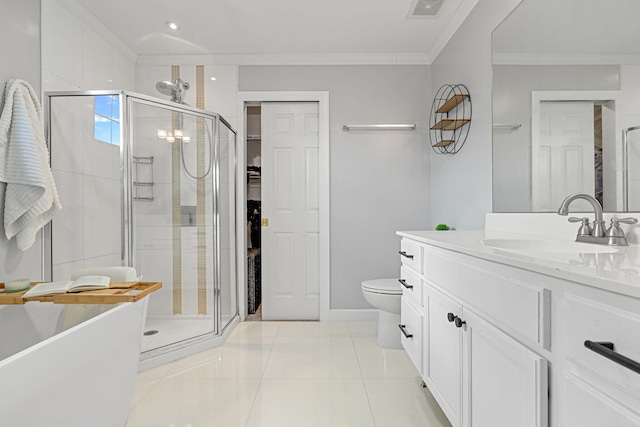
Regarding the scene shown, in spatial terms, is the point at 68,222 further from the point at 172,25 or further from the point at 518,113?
the point at 518,113

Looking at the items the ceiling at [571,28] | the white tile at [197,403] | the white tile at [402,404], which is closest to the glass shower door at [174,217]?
the white tile at [197,403]

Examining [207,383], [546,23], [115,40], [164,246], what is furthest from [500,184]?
[115,40]

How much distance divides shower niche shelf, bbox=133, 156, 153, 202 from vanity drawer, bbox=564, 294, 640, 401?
2293 mm

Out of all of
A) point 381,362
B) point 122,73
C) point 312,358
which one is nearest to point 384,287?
point 381,362

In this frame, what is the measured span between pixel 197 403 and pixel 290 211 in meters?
1.76

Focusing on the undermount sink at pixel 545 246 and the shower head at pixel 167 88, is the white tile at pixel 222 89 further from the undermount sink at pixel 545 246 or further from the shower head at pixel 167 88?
the undermount sink at pixel 545 246

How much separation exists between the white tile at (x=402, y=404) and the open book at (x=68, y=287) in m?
1.38

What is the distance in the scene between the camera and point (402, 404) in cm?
172

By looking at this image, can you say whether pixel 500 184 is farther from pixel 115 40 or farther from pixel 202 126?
pixel 115 40

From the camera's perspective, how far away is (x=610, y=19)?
1.16m

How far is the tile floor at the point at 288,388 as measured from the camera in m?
1.61

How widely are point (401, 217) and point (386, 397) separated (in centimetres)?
164

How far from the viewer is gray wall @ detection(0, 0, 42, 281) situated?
1.74 m

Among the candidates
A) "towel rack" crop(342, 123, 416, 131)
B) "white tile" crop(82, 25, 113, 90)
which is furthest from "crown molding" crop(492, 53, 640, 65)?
"white tile" crop(82, 25, 113, 90)
